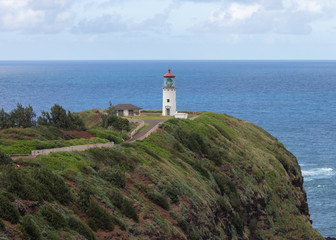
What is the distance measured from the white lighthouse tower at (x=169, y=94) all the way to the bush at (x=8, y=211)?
4458 centimetres

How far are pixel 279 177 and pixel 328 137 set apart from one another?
141 ft

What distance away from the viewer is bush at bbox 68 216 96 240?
2014cm

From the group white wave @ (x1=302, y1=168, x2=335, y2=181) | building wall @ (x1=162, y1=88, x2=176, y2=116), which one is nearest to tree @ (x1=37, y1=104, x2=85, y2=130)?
building wall @ (x1=162, y1=88, x2=176, y2=116)

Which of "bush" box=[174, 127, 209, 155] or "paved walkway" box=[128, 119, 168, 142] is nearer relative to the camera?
"paved walkway" box=[128, 119, 168, 142]

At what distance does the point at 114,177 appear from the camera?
89.3 feet

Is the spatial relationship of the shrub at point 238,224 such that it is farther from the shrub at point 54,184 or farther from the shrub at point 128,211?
the shrub at point 54,184

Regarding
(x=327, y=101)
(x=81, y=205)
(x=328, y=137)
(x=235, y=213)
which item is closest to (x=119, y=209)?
(x=81, y=205)

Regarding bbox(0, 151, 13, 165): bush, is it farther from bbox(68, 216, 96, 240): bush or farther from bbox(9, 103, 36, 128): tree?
bbox(9, 103, 36, 128): tree

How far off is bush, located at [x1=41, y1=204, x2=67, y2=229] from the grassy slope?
6 cm

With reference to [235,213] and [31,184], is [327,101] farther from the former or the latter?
[31,184]

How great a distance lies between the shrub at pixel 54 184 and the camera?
2202cm

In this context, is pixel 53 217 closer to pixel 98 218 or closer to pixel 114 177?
pixel 98 218

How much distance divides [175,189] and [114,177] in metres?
4.91

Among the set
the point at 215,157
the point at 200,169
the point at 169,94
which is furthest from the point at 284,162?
the point at 169,94
